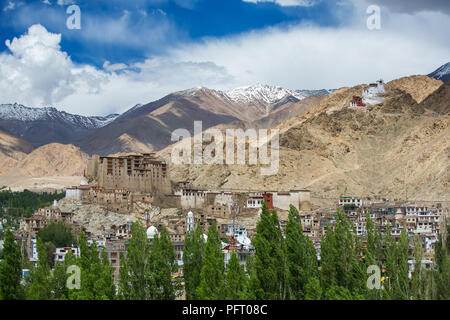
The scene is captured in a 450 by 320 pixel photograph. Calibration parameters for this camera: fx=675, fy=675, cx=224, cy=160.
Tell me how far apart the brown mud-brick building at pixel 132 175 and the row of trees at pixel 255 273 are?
3235 centimetres

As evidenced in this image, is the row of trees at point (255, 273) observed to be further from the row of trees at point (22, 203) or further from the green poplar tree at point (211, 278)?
the row of trees at point (22, 203)

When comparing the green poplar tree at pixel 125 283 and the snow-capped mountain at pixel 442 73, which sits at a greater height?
the snow-capped mountain at pixel 442 73

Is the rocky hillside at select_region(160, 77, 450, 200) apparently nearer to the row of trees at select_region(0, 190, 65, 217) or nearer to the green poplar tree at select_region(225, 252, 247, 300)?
the row of trees at select_region(0, 190, 65, 217)

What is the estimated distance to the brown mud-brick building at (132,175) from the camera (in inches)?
2608

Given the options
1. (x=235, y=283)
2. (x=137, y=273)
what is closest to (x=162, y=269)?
(x=137, y=273)

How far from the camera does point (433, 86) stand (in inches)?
4503

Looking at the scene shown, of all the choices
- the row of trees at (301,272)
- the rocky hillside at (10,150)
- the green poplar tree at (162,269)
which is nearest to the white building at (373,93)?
the row of trees at (301,272)

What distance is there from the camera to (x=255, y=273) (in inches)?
1127

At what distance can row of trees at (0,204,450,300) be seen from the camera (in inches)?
1084

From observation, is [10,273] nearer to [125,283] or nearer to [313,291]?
[125,283]

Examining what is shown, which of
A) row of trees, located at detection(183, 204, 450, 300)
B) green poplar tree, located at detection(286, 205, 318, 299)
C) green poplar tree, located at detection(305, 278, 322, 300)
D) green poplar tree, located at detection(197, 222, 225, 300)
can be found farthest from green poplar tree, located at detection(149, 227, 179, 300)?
green poplar tree, located at detection(305, 278, 322, 300)

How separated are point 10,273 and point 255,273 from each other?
1046 cm

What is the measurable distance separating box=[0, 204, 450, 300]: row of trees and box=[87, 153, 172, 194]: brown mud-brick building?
32349 millimetres
